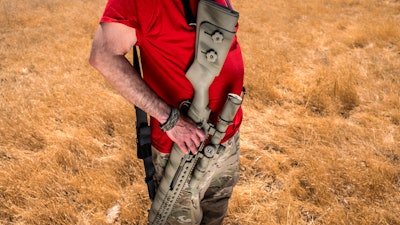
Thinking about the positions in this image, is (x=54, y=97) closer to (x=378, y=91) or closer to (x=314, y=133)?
(x=314, y=133)

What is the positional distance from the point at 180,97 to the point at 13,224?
2380mm

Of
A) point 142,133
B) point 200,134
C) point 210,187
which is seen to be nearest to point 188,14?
point 200,134

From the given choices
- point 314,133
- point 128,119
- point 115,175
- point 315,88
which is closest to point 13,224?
point 115,175

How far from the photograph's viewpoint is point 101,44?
144 centimetres

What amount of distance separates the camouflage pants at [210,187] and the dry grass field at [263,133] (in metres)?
0.79

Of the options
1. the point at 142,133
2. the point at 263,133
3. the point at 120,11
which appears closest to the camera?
the point at 120,11

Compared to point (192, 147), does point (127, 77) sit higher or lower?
higher

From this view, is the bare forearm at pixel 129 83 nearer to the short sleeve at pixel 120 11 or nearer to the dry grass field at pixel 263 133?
the short sleeve at pixel 120 11

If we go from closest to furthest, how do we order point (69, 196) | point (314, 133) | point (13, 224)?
point (13, 224), point (69, 196), point (314, 133)

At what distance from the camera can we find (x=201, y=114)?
5.47 feet

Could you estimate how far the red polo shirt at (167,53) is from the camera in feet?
4.46

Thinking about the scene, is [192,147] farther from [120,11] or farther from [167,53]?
[120,11]

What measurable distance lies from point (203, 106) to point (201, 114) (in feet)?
0.16

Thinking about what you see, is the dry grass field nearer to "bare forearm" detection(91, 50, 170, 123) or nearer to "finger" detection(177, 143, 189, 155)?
"finger" detection(177, 143, 189, 155)
